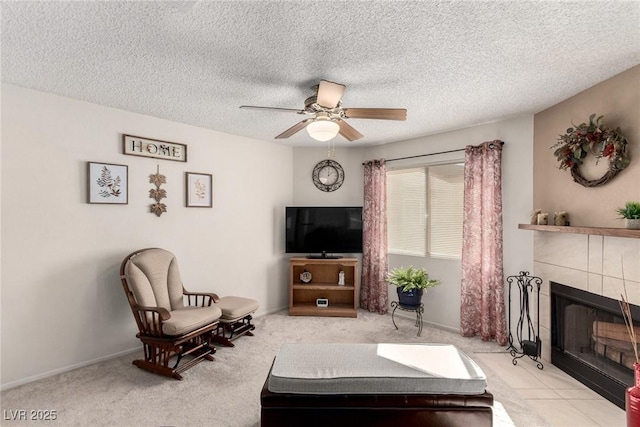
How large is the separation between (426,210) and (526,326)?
1880 mm

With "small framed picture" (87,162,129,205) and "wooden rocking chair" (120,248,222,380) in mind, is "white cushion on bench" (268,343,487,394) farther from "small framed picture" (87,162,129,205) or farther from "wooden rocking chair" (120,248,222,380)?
"small framed picture" (87,162,129,205)

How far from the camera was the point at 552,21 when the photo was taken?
174 centimetres

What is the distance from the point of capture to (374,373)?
1918mm

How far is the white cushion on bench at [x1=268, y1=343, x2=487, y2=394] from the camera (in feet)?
6.08

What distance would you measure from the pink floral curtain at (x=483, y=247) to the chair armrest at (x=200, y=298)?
10.2ft

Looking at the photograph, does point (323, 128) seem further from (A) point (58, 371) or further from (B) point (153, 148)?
(A) point (58, 371)

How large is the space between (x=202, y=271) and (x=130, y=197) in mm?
1283

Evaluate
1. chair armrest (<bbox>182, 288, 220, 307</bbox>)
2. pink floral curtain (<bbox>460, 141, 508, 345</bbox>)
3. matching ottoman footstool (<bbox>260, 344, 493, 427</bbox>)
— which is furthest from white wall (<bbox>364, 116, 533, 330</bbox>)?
chair armrest (<bbox>182, 288, 220, 307</bbox>)

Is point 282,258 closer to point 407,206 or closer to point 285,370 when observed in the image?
point 407,206

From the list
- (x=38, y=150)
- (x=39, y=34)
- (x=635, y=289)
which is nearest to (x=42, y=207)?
(x=38, y=150)

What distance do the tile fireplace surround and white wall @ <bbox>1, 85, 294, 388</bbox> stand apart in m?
3.87

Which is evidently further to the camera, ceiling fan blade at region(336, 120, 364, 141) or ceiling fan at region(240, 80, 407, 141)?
ceiling fan blade at region(336, 120, 364, 141)

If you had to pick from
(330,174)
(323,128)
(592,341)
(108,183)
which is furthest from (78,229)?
(592,341)

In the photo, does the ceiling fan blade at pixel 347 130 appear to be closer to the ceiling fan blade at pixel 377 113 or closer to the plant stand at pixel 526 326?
the ceiling fan blade at pixel 377 113
